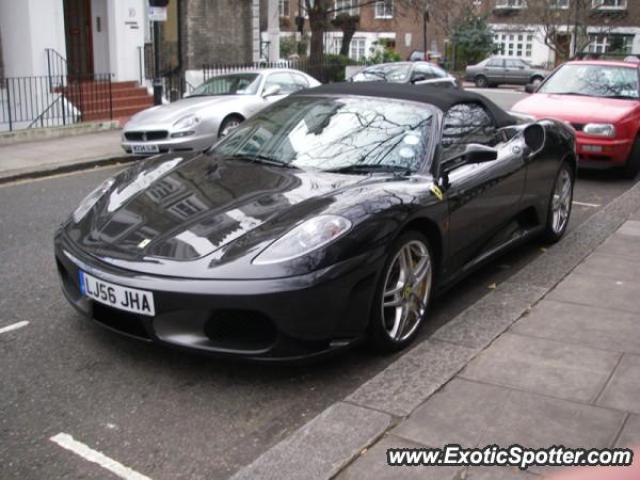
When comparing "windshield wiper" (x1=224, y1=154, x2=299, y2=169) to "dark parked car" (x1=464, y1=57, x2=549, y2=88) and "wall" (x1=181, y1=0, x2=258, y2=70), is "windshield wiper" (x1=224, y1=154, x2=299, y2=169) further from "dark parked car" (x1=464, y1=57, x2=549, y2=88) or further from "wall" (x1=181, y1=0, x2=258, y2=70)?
"dark parked car" (x1=464, y1=57, x2=549, y2=88)

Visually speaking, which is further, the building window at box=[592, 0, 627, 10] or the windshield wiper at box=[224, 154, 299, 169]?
the building window at box=[592, 0, 627, 10]

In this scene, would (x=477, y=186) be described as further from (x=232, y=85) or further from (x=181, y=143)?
(x=232, y=85)

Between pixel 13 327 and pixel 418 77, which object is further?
pixel 418 77

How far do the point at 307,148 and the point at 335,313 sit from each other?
1.56 m

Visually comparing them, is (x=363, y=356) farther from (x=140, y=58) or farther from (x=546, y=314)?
(x=140, y=58)

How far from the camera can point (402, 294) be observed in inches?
170

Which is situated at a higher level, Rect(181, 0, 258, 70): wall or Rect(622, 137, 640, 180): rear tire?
Rect(181, 0, 258, 70): wall

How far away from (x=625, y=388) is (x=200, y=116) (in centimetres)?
891

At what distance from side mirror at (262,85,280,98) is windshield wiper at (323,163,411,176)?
8384mm

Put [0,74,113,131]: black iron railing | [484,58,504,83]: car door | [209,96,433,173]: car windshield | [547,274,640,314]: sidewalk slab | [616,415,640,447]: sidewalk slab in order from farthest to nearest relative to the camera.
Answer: [484,58,504,83]: car door, [0,74,113,131]: black iron railing, [547,274,640,314]: sidewalk slab, [209,96,433,173]: car windshield, [616,415,640,447]: sidewalk slab

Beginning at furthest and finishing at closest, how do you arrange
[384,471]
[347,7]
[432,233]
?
[347,7], [432,233], [384,471]

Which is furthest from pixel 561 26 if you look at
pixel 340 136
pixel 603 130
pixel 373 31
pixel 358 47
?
pixel 340 136

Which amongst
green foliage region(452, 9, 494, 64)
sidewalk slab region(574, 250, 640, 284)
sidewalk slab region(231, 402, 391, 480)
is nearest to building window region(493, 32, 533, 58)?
green foliage region(452, 9, 494, 64)

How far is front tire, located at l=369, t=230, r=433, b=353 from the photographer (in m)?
4.12
